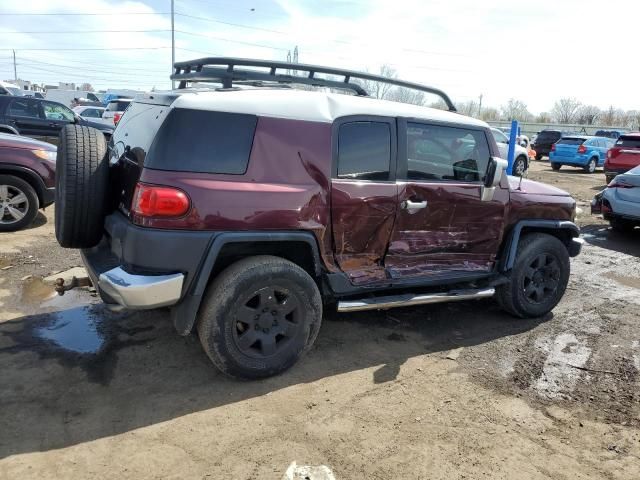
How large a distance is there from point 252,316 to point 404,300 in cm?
123

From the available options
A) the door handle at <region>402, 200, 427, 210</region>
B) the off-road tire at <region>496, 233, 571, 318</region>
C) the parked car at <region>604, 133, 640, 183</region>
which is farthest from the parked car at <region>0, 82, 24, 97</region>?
the parked car at <region>604, 133, 640, 183</region>

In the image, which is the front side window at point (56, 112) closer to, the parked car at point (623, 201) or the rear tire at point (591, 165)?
the parked car at point (623, 201)

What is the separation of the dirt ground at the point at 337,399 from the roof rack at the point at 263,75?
6.57 ft

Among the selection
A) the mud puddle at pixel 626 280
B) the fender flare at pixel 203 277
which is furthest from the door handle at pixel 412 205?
the mud puddle at pixel 626 280

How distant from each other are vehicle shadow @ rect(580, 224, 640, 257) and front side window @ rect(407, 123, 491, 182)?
4.77 meters

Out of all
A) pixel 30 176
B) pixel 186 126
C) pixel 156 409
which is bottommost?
pixel 156 409

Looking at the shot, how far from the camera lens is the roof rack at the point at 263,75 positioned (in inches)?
145

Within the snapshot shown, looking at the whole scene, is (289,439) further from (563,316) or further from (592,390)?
(563,316)

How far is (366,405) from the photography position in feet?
10.6

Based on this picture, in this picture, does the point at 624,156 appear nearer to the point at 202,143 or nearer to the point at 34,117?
the point at 202,143

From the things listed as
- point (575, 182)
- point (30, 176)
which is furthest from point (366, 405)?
point (575, 182)

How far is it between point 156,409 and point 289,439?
85cm

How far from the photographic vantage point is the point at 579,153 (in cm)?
2064

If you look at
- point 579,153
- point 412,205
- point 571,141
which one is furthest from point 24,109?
point 571,141
